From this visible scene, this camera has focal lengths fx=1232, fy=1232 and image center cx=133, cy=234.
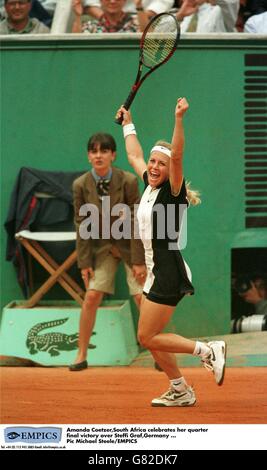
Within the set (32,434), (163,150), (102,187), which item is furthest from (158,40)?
(32,434)

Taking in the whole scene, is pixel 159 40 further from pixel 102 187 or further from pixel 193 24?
pixel 102 187

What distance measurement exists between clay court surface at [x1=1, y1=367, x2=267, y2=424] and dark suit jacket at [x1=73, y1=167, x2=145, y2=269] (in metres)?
0.70

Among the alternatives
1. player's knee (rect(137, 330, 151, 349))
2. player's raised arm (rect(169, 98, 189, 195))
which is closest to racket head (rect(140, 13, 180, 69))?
player's raised arm (rect(169, 98, 189, 195))

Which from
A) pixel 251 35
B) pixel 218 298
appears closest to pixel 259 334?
pixel 218 298

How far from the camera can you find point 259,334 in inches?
299

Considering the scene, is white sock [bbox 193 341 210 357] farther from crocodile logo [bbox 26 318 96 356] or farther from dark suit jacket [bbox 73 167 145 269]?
crocodile logo [bbox 26 318 96 356]

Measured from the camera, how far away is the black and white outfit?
6551 mm

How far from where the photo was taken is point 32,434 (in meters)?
6.66

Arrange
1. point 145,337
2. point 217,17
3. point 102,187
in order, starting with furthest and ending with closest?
1. point 217,17
2. point 102,187
3. point 145,337

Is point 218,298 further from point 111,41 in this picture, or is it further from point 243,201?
point 111,41

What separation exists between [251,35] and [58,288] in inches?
80.0

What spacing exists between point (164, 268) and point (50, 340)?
1.36 m

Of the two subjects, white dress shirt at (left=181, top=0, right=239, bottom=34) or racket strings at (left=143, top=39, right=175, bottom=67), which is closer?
racket strings at (left=143, top=39, right=175, bottom=67)

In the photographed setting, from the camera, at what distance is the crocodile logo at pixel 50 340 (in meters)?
7.70
